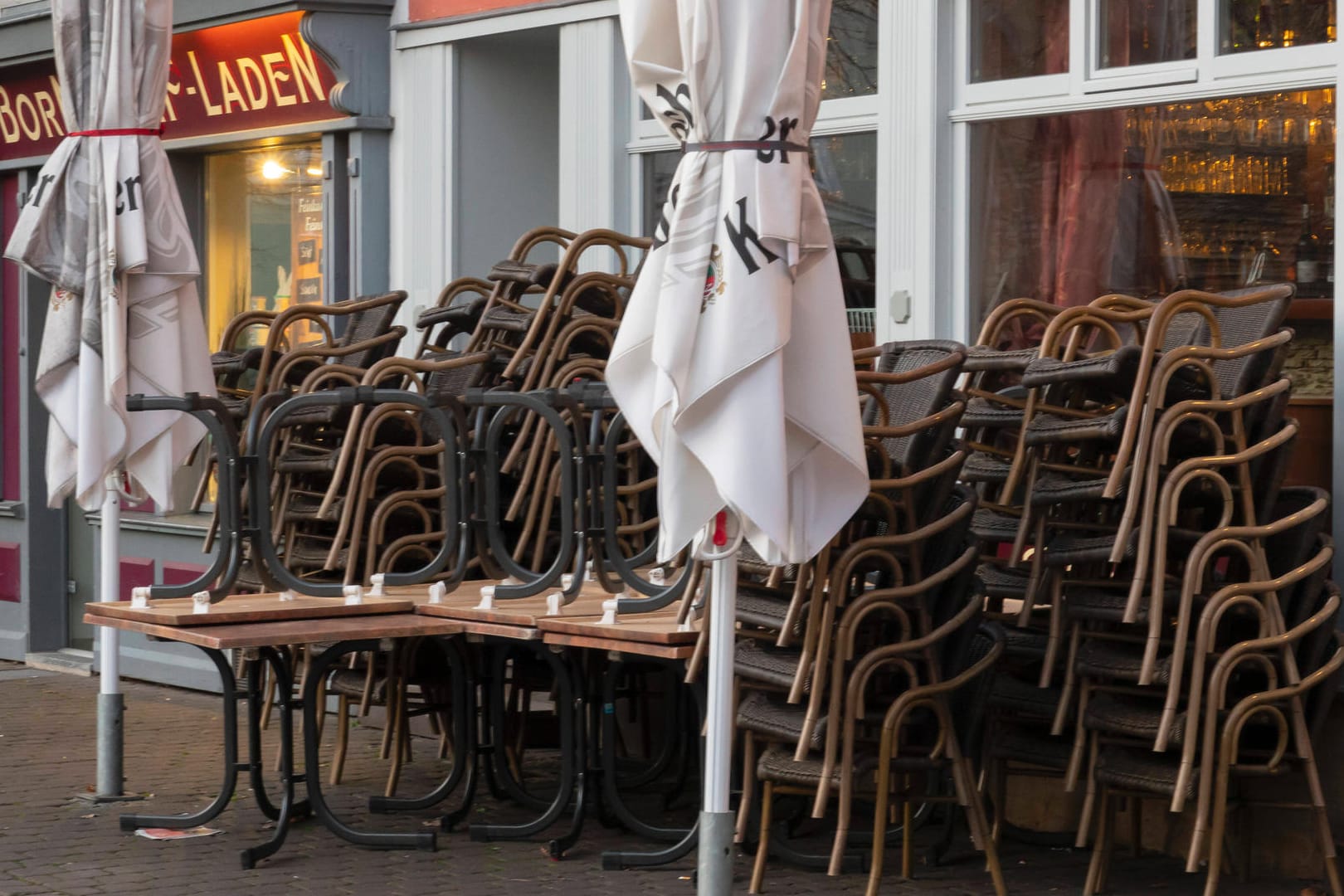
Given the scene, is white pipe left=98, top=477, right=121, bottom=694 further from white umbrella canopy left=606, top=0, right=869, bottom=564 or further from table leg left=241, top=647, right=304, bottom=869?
white umbrella canopy left=606, top=0, right=869, bottom=564

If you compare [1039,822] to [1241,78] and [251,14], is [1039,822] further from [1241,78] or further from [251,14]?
[251,14]

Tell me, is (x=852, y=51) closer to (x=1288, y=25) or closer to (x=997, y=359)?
(x=1288, y=25)

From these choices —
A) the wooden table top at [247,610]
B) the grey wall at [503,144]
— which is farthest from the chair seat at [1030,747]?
the grey wall at [503,144]

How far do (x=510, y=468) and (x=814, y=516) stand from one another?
2727 mm

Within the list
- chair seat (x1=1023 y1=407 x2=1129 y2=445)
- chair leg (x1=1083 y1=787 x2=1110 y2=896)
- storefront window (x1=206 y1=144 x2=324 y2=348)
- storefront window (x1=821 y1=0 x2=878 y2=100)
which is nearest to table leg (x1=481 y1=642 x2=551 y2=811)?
chair seat (x1=1023 y1=407 x2=1129 y2=445)

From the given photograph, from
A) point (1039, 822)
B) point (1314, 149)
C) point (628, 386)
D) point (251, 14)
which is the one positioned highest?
point (251, 14)

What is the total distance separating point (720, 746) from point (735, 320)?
43.2 inches

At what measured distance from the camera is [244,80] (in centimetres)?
1127

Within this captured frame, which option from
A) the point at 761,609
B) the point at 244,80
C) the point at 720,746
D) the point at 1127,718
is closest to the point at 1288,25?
the point at 1127,718

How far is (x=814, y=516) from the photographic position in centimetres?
539

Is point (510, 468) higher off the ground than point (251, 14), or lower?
lower

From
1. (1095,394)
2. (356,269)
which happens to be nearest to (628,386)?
(1095,394)

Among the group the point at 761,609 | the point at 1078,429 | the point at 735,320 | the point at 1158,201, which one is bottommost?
the point at 761,609

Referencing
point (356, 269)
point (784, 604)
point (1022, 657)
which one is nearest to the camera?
point (784, 604)
